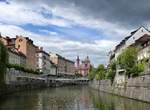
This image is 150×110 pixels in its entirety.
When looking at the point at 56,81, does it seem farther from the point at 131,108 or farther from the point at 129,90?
the point at 131,108

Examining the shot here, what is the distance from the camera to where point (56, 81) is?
6708 inches

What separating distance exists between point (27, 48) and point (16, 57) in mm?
17829

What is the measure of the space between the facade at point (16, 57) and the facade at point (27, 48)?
3.16 meters

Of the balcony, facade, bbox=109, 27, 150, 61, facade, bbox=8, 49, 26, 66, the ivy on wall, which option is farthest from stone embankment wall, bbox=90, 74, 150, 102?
facade, bbox=8, 49, 26, 66

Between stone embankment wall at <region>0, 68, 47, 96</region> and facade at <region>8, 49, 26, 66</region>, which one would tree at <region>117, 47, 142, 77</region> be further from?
facade at <region>8, 49, 26, 66</region>

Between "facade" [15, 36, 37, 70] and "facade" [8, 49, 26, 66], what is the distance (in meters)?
3.16

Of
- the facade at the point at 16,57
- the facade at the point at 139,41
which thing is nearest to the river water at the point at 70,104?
the facade at the point at 139,41

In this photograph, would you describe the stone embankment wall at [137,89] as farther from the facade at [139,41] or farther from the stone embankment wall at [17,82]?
the stone embankment wall at [17,82]

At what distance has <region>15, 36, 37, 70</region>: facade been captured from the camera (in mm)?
140663

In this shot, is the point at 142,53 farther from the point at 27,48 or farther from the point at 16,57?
the point at 27,48

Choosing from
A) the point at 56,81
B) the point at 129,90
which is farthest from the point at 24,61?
the point at 129,90

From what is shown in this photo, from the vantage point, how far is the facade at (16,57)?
119 meters

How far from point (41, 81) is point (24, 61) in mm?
9629

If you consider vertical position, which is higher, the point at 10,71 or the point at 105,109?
the point at 10,71
